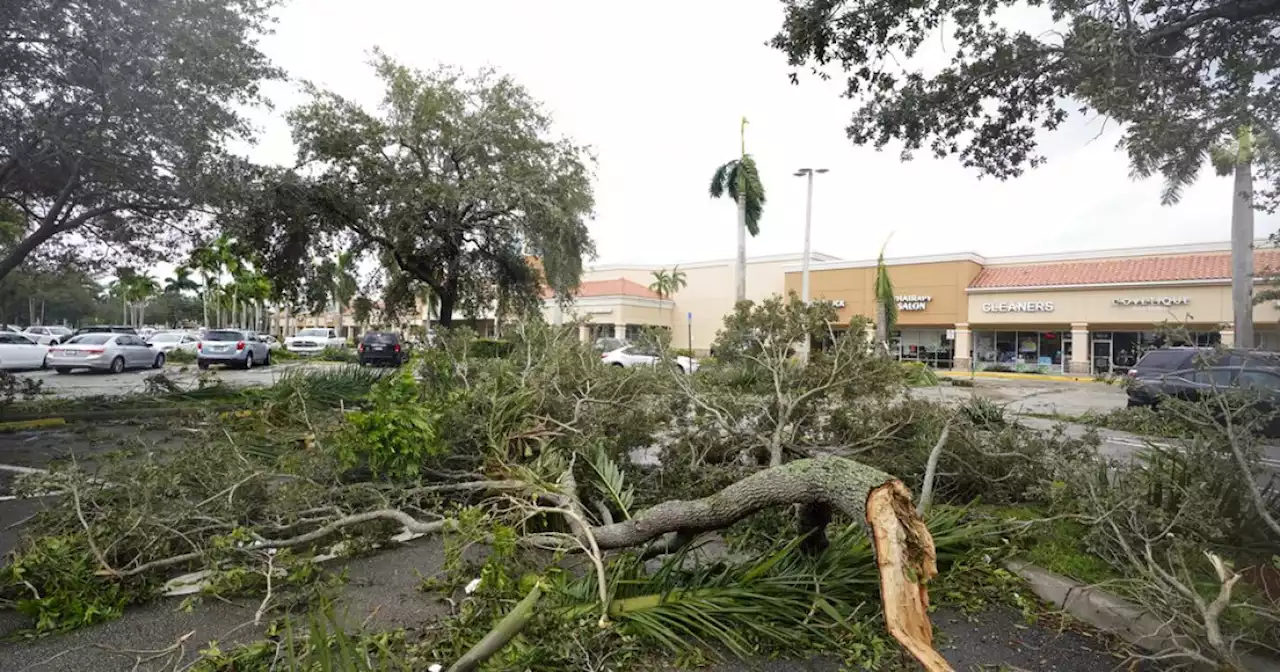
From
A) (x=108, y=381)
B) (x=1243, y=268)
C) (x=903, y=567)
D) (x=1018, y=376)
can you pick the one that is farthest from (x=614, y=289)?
(x=903, y=567)

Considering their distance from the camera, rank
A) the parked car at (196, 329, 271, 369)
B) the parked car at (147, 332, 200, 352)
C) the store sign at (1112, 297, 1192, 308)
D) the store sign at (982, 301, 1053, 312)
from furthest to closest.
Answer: the parked car at (147, 332, 200, 352)
the store sign at (982, 301, 1053, 312)
the store sign at (1112, 297, 1192, 308)
the parked car at (196, 329, 271, 369)

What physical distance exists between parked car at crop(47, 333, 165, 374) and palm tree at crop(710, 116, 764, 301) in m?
22.2

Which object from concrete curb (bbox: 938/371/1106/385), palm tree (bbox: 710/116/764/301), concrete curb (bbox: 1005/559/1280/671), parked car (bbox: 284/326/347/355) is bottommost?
concrete curb (bbox: 938/371/1106/385)

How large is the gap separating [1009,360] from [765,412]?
30424mm

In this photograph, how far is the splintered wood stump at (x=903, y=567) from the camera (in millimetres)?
2232

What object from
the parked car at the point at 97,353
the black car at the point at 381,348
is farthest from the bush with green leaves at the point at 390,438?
the parked car at the point at 97,353

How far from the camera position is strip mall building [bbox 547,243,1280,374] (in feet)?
83.1

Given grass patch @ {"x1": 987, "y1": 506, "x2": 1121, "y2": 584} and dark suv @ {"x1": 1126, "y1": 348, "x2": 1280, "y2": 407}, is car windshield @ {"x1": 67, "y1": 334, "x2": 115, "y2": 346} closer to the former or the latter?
grass patch @ {"x1": 987, "y1": 506, "x2": 1121, "y2": 584}

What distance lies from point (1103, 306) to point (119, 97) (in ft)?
108

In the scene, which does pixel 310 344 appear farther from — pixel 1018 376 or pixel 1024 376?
pixel 1024 376

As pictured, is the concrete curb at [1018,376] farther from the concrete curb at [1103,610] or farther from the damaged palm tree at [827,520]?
the damaged palm tree at [827,520]

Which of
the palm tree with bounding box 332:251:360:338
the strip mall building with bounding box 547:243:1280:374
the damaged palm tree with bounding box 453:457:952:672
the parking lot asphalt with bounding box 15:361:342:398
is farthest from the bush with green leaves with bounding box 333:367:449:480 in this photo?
the strip mall building with bounding box 547:243:1280:374

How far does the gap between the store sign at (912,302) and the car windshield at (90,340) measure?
32.6 metres

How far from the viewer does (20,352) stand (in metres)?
19.9
